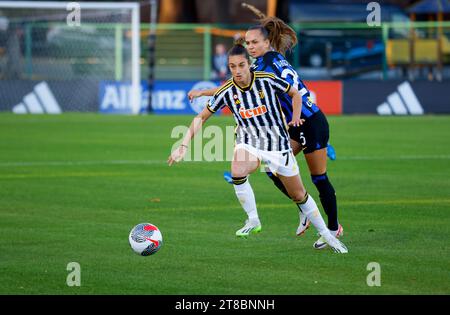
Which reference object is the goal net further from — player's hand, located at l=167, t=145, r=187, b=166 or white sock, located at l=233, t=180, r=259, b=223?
player's hand, located at l=167, t=145, r=187, b=166

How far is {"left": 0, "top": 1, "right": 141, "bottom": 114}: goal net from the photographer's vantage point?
31.0m

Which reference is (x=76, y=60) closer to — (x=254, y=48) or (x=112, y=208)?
(x=112, y=208)

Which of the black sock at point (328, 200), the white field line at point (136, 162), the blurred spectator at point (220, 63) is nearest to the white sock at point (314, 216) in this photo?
the black sock at point (328, 200)

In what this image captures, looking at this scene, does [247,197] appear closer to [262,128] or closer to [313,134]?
[262,128]

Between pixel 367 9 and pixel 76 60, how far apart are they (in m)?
11.0

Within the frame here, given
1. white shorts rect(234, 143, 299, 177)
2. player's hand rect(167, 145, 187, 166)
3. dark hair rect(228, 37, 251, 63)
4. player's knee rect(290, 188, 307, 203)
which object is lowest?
player's knee rect(290, 188, 307, 203)

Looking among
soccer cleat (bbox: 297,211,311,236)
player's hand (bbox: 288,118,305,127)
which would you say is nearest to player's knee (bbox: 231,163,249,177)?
player's hand (bbox: 288,118,305,127)

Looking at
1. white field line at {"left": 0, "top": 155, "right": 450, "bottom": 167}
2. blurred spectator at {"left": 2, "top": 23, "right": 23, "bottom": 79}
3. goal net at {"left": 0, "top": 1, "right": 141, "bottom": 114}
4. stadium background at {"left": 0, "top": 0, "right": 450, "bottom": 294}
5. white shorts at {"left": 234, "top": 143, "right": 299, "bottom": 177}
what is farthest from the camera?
blurred spectator at {"left": 2, "top": 23, "right": 23, "bottom": 79}

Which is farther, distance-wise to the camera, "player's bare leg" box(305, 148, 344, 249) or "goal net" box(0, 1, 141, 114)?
"goal net" box(0, 1, 141, 114)

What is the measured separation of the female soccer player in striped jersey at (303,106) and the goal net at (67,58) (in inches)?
801

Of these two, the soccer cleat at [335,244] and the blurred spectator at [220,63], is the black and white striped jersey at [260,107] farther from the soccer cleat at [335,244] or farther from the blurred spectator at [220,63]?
the blurred spectator at [220,63]

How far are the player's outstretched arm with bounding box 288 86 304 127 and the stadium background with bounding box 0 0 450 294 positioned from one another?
1259 millimetres

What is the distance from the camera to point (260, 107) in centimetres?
956

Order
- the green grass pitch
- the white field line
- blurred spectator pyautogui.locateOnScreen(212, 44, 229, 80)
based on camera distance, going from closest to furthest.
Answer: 1. the green grass pitch
2. the white field line
3. blurred spectator pyautogui.locateOnScreen(212, 44, 229, 80)
